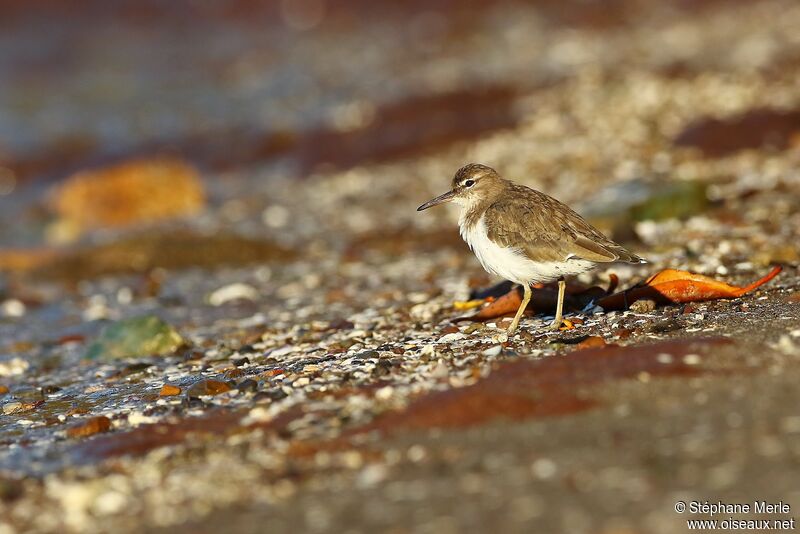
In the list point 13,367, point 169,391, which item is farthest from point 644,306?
point 13,367

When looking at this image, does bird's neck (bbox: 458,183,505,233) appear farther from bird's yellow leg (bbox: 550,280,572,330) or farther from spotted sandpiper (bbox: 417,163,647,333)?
bird's yellow leg (bbox: 550,280,572,330)

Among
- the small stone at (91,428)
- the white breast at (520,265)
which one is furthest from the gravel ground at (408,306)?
the white breast at (520,265)

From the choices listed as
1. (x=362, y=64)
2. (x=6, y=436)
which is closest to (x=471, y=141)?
(x=362, y=64)

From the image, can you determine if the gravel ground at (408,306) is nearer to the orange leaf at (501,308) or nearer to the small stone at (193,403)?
the small stone at (193,403)

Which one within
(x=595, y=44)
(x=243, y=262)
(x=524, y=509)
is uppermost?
(x=595, y=44)

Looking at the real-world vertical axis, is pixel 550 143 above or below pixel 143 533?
above

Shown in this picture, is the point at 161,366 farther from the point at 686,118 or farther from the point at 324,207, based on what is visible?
the point at 686,118
